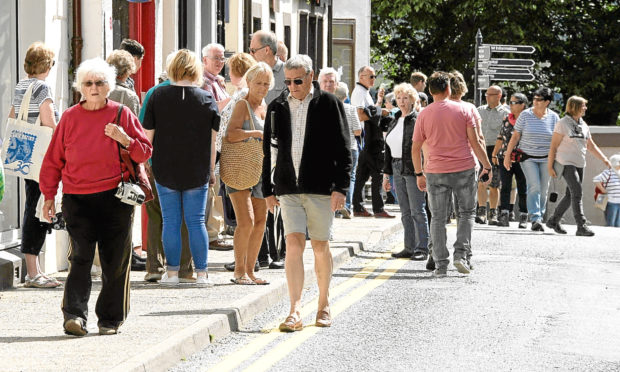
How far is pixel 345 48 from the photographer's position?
136 ft

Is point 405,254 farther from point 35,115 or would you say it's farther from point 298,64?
point 298,64

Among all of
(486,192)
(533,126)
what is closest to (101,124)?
(533,126)

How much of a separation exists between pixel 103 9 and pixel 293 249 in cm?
456

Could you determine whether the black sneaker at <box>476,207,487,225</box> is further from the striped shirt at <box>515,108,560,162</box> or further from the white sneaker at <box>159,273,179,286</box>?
the white sneaker at <box>159,273,179,286</box>

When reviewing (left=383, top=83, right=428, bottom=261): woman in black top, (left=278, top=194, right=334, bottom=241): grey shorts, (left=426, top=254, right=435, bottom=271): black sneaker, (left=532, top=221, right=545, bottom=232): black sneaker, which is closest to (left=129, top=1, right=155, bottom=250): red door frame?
(left=383, top=83, right=428, bottom=261): woman in black top

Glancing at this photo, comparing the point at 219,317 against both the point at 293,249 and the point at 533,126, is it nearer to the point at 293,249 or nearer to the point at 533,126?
the point at 293,249

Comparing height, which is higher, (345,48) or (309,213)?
(345,48)

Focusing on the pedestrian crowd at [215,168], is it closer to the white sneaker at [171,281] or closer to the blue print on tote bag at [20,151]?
the white sneaker at [171,281]

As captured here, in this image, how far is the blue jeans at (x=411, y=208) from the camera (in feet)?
48.3

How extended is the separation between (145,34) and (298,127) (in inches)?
306

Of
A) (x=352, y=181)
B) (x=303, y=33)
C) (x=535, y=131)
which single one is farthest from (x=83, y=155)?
(x=303, y=33)

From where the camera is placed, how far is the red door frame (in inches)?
658

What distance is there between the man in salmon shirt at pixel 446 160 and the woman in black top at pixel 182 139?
277cm

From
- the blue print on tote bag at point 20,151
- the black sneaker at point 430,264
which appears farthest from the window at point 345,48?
the blue print on tote bag at point 20,151
